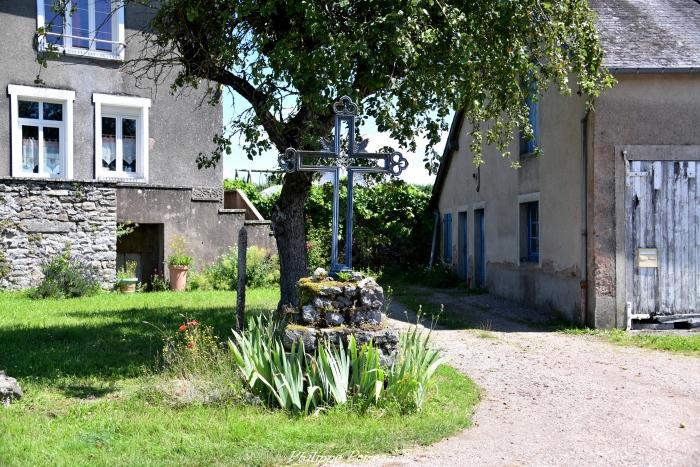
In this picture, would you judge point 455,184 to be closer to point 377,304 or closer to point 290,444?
point 377,304

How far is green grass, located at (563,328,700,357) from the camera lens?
1002 cm

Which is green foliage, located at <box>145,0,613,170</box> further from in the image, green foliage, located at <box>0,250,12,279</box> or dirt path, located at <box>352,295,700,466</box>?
green foliage, located at <box>0,250,12,279</box>

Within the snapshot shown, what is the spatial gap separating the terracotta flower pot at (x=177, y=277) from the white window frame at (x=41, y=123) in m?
3.29

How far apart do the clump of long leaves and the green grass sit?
4.99 meters

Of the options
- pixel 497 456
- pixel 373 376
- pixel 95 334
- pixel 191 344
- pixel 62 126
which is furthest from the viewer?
pixel 62 126

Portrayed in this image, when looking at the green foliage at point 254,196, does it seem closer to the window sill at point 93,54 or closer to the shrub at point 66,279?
the window sill at point 93,54

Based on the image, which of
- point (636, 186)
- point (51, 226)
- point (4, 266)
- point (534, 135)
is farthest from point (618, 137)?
point (4, 266)

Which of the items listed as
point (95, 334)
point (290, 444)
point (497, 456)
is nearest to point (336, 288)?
point (290, 444)

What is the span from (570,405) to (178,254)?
485 inches

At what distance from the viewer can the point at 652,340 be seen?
1062cm

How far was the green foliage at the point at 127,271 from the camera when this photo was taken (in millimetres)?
17281

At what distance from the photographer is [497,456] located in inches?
213

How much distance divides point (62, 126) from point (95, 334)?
8874 millimetres

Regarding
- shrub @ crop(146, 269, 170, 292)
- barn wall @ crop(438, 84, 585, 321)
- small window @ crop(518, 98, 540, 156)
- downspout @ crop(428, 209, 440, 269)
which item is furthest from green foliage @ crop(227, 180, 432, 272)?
small window @ crop(518, 98, 540, 156)
